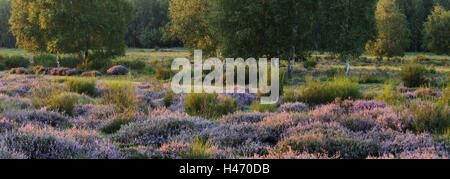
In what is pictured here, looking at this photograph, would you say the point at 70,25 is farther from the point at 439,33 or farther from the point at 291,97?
the point at 439,33

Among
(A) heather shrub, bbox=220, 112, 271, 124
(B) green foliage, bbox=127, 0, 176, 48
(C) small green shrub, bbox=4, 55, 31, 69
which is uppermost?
(B) green foliage, bbox=127, 0, 176, 48

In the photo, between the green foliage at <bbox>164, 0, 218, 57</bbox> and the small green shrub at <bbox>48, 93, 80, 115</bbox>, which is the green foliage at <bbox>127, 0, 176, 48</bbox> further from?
the small green shrub at <bbox>48, 93, 80, 115</bbox>

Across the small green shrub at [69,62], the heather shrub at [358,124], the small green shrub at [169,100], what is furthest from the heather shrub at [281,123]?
the small green shrub at [69,62]

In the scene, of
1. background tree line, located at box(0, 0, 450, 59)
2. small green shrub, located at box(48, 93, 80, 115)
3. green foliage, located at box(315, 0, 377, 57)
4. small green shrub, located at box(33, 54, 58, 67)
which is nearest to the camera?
small green shrub, located at box(48, 93, 80, 115)

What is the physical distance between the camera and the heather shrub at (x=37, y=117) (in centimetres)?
774

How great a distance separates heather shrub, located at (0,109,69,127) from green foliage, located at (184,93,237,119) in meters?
3.00

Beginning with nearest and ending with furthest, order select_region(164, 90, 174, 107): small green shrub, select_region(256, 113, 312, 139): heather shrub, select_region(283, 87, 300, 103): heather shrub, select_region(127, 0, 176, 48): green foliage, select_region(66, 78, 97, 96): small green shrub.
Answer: select_region(256, 113, 312, 139): heather shrub → select_region(164, 90, 174, 107): small green shrub → select_region(283, 87, 300, 103): heather shrub → select_region(66, 78, 97, 96): small green shrub → select_region(127, 0, 176, 48): green foliage

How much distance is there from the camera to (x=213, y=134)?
6766mm

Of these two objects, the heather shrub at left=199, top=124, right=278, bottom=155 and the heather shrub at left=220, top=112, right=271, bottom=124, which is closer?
the heather shrub at left=199, top=124, right=278, bottom=155

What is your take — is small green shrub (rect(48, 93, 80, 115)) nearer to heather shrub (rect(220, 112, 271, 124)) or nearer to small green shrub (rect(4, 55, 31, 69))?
heather shrub (rect(220, 112, 271, 124))

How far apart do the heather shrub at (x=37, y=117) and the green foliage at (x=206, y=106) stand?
118 inches

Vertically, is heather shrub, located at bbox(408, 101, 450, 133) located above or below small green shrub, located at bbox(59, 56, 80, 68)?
above

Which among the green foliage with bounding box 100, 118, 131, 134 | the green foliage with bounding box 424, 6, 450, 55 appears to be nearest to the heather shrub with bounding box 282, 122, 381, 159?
the green foliage with bounding box 100, 118, 131, 134

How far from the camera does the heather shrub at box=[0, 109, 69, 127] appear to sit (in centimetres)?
774
